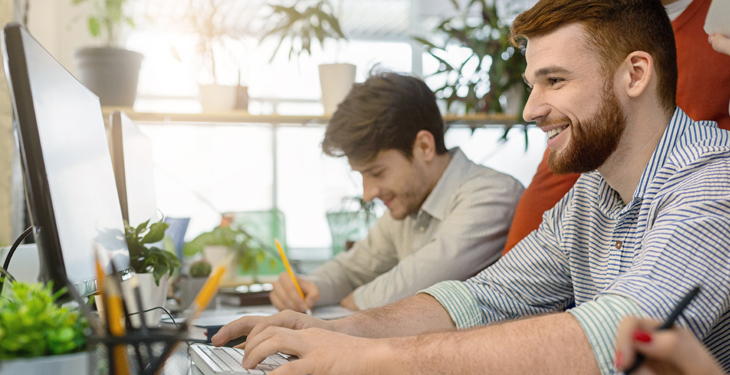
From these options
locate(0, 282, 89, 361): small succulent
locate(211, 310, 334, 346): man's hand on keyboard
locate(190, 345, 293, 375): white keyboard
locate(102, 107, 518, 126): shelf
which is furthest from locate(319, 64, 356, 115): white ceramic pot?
locate(0, 282, 89, 361): small succulent

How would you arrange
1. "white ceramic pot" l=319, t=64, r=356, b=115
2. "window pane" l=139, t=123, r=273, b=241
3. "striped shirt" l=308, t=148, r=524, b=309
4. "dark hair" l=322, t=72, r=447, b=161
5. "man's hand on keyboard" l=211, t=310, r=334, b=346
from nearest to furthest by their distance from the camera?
"man's hand on keyboard" l=211, t=310, r=334, b=346 < "striped shirt" l=308, t=148, r=524, b=309 < "dark hair" l=322, t=72, r=447, b=161 < "white ceramic pot" l=319, t=64, r=356, b=115 < "window pane" l=139, t=123, r=273, b=241

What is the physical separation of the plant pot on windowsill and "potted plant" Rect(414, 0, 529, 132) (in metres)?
1.40

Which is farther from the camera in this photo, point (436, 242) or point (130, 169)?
point (436, 242)

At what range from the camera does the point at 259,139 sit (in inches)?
162

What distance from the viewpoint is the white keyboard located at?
68 centimetres

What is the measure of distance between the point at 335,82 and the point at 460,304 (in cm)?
153

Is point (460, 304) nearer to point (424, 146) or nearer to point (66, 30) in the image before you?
point (424, 146)

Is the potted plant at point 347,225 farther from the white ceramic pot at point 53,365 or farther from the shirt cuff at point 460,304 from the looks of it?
the white ceramic pot at point 53,365

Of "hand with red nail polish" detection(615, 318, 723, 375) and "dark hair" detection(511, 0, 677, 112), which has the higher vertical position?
"dark hair" detection(511, 0, 677, 112)

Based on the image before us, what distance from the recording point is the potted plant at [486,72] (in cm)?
263

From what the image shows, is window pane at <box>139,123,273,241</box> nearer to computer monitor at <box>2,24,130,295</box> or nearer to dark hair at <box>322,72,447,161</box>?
dark hair at <box>322,72,447,161</box>

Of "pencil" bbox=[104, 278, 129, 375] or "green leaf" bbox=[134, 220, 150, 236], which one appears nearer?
"pencil" bbox=[104, 278, 129, 375]

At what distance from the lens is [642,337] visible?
436mm

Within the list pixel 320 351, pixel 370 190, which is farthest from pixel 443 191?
pixel 320 351
